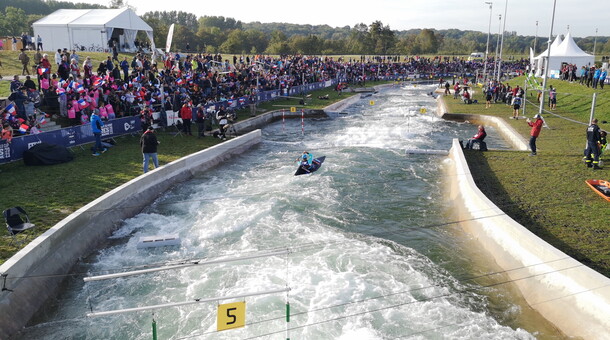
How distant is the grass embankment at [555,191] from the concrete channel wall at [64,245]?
39.4 feet

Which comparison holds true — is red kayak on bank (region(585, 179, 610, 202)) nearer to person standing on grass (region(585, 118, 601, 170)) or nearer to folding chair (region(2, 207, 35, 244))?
person standing on grass (region(585, 118, 601, 170))

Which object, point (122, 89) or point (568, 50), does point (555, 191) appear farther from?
point (568, 50)

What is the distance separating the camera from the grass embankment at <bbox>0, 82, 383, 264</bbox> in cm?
1327

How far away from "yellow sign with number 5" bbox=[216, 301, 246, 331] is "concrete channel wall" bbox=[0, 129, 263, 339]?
5509mm

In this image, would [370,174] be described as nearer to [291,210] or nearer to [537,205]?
[291,210]

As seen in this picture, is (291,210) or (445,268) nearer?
(445,268)

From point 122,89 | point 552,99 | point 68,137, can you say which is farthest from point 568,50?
point 68,137

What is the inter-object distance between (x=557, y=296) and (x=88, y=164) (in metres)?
16.6

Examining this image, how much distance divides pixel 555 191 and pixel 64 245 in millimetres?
14889

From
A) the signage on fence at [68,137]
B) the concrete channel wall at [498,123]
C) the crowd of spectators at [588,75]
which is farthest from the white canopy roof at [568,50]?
the signage on fence at [68,137]

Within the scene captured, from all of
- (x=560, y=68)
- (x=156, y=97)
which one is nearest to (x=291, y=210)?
(x=156, y=97)

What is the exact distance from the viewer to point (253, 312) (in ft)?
34.6

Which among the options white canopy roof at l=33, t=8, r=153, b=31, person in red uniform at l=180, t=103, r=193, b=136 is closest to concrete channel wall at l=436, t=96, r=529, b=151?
person in red uniform at l=180, t=103, r=193, b=136

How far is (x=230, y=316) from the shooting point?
6.26 m
